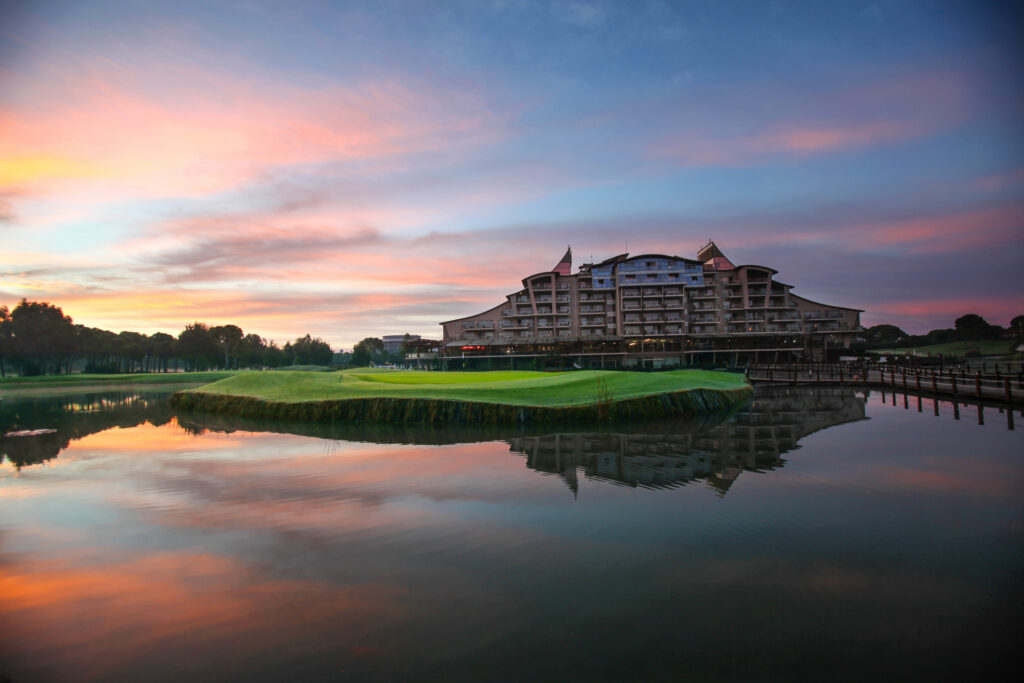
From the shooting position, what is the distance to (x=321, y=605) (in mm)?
6473

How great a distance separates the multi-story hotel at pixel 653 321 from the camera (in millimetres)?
93438

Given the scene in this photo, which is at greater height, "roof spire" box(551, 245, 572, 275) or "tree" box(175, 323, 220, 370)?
"roof spire" box(551, 245, 572, 275)

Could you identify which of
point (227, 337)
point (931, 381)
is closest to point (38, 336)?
point (227, 337)

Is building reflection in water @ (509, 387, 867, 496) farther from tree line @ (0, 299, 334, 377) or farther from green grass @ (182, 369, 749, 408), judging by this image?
tree line @ (0, 299, 334, 377)

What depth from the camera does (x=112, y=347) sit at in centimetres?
10644

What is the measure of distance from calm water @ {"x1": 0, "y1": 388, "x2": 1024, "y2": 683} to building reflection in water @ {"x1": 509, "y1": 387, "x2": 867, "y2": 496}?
17 centimetres

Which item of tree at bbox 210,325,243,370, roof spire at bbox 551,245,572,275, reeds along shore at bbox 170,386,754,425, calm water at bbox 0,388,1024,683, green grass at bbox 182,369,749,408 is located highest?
roof spire at bbox 551,245,572,275

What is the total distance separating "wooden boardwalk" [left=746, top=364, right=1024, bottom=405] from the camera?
2956 centimetres

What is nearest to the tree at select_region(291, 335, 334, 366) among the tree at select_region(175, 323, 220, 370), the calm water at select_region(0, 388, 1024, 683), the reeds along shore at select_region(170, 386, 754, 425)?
the tree at select_region(175, 323, 220, 370)

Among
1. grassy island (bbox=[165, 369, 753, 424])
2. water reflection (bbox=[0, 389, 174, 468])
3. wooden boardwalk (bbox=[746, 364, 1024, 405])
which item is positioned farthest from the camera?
wooden boardwalk (bbox=[746, 364, 1024, 405])

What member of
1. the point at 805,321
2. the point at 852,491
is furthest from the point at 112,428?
the point at 805,321

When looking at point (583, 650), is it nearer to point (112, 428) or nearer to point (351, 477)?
Answer: point (351, 477)

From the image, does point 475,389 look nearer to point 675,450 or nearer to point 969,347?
point 675,450

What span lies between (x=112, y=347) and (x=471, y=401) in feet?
380
